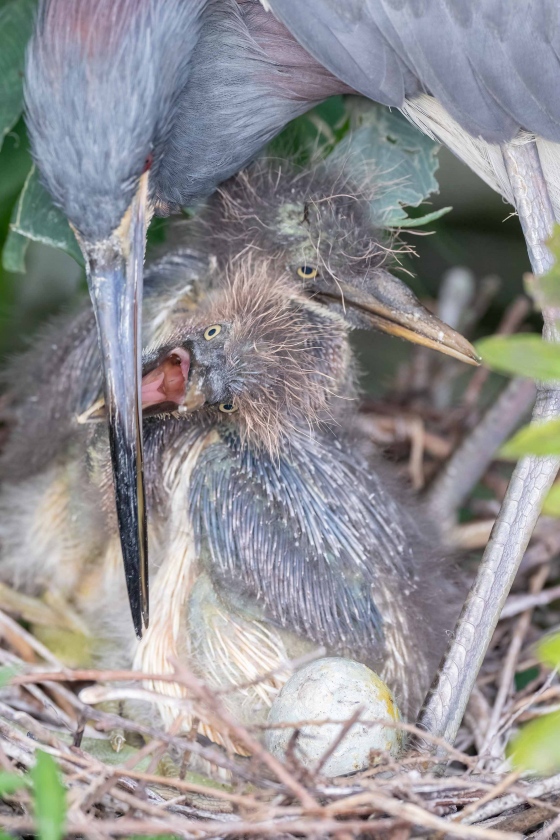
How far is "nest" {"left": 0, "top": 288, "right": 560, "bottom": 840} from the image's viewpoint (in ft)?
3.45

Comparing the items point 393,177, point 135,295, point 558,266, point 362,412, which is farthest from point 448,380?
point 558,266

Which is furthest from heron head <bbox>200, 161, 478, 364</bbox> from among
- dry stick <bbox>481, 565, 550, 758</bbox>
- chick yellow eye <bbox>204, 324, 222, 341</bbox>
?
dry stick <bbox>481, 565, 550, 758</bbox>

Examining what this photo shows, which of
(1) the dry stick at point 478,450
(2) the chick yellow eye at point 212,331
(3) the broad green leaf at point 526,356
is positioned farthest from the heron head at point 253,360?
(3) the broad green leaf at point 526,356

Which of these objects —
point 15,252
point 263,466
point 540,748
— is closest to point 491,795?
point 540,748

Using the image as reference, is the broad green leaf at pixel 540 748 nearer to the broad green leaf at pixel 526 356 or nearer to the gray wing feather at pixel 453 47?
the broad green leaf at pixel 526 356

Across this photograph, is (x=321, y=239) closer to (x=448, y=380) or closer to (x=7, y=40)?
(x=7, y=40)

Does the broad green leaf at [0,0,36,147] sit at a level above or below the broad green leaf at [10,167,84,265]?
above

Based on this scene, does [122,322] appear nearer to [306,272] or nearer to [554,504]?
[306,272]

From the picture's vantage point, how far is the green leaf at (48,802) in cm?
89

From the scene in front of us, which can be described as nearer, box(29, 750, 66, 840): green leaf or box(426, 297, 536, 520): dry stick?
box(29, 750, 66, 840): green leaf

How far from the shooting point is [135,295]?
1357mm

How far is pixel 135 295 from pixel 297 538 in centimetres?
48

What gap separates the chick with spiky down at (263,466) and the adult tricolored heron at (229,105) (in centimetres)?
14

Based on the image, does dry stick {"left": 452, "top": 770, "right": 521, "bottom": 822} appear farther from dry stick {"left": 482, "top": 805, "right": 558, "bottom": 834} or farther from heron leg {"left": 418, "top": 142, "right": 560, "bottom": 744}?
heron leg {"left": 418, "top": 142, "right": 560, "bottom": 744}
